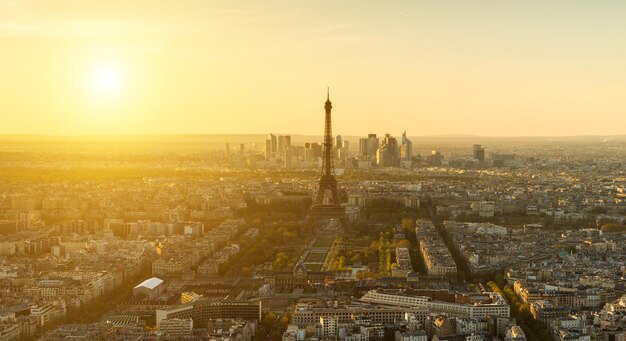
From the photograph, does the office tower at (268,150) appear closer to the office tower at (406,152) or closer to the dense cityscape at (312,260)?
the office tower at (406,152)

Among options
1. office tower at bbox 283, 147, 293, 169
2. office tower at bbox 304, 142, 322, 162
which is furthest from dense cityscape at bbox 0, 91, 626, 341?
office tower at bbox 304, 142, 322, 162

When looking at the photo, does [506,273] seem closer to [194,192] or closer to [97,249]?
[97,249]

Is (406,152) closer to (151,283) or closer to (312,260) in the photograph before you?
(312,260)

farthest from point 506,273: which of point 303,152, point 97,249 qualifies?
point 303,152

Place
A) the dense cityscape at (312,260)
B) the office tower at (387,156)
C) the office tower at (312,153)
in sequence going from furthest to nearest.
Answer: the office tower at (312,153) → the office tower at (387,156) → the dense cityscape at (312,260)

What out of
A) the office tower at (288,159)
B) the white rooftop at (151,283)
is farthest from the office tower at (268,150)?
the white rooftop at (151,283)

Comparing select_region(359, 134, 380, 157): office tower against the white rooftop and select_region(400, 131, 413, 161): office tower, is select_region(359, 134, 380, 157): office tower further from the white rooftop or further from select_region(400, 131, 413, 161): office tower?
the white rooftop
